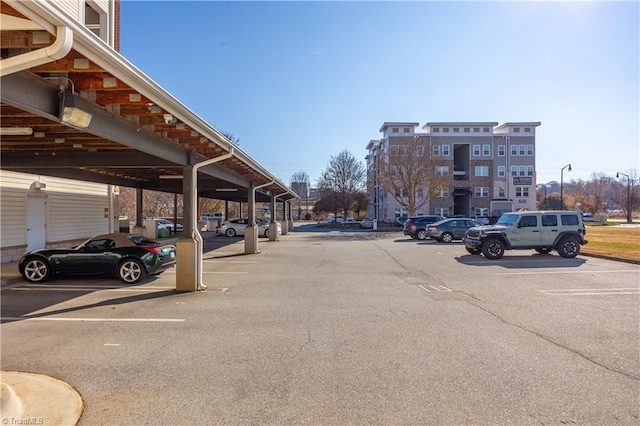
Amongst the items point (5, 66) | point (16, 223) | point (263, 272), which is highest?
point (5, 66)

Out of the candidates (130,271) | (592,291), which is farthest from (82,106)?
(592,291)

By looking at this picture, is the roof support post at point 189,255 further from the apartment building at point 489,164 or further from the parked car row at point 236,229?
the apartment building at point 489,164

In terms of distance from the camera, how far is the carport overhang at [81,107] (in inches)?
141

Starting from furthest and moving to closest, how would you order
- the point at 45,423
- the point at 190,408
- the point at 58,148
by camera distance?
the point at 58,148 → the point at 190,408 → the point at 45,423

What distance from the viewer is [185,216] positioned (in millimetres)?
9422

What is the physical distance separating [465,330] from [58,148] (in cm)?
989

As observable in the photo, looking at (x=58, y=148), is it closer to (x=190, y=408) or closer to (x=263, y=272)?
(x=263, y=272)

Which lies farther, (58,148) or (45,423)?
(58,148)

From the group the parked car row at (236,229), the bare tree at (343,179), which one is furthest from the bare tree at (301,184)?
the parked car row at (236,229)

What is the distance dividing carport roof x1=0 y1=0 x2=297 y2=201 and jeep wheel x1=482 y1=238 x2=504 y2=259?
33.4 feet

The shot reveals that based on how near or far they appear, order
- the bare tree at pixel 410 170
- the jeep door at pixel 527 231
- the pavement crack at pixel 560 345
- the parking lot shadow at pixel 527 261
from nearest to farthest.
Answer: the pavement crack at pixel 560 345
the parking lot shadow at pixel 527 261
the jeep door at pixel 527 231
the bare tree at pixel 410 170

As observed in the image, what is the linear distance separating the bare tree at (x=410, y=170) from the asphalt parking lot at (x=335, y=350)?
101ft

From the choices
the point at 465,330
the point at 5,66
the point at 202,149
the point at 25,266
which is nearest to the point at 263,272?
the point at 202,149

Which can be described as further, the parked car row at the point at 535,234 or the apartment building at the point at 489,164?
the apartment building at the point at 489,164
